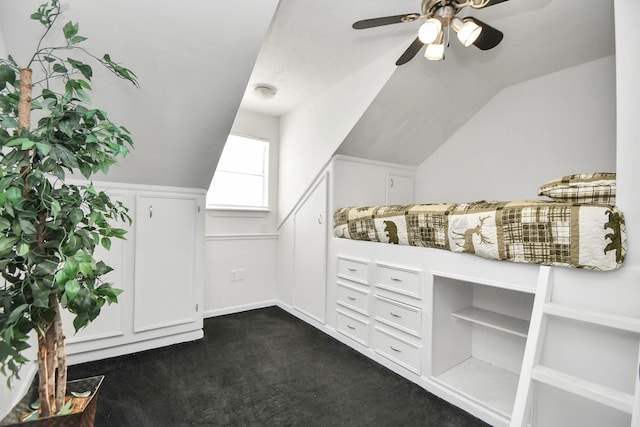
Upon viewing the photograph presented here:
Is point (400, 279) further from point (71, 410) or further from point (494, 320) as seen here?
point (71, 410)

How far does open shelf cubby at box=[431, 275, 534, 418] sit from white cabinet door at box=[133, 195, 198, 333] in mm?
2067

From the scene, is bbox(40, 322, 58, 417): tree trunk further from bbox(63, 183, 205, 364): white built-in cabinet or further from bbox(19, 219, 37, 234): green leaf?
bbox(63, 183, 205, 364): white built-in cabinet

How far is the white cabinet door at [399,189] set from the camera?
3.07 meters

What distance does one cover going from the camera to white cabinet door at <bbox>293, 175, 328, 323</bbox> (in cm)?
287

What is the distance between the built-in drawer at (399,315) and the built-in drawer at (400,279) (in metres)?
0.09

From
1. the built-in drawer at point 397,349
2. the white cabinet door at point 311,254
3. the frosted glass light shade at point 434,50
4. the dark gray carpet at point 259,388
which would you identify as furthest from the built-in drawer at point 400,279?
the frosted glass light shade at point 434,50

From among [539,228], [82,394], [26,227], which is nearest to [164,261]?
[82,394]

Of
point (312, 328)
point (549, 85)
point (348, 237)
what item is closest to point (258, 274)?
point (312, 328)

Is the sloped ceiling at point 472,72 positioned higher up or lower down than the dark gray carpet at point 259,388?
higher up

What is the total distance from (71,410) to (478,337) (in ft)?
7.95

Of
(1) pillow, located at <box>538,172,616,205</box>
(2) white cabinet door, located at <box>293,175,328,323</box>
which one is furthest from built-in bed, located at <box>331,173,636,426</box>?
(2) white cabinet door, located at <box>293,175,328,323</box>

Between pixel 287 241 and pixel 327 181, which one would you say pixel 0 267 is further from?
pixel 287 241

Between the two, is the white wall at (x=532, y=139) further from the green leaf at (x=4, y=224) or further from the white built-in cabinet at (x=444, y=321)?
the green leaf at (x=4, y=224)

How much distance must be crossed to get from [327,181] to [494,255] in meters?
1.59
